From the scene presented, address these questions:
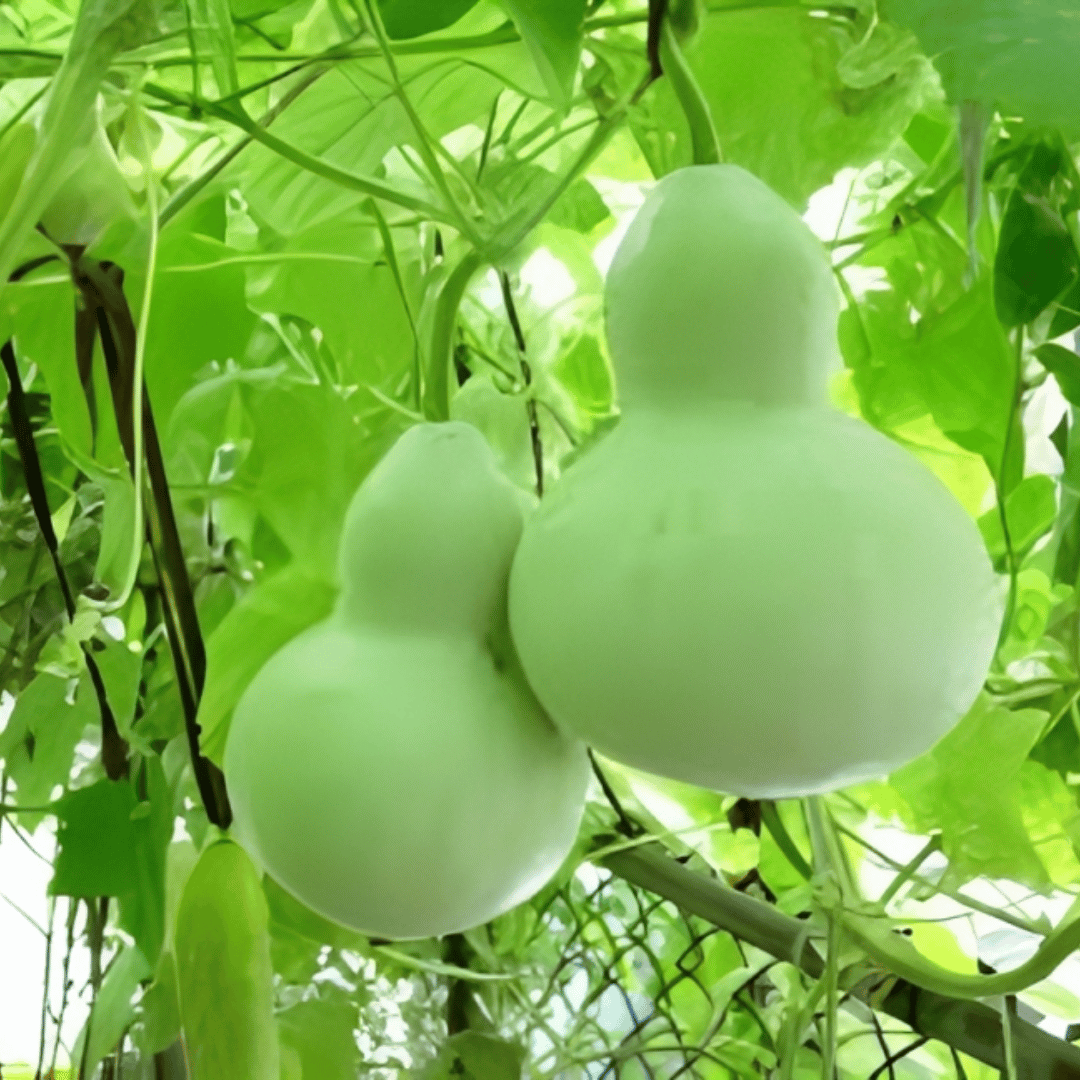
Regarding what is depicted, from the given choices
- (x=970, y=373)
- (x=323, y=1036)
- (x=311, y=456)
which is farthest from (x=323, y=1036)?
(x=970, y=373)

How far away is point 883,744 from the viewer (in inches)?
7.0

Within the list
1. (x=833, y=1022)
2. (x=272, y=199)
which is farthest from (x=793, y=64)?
(x=833, y=1022)

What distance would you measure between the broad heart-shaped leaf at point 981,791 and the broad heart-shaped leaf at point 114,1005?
0.91ft

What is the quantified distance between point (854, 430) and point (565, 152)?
9.2 inches

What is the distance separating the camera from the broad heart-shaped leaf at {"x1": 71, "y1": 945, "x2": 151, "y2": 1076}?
42cm

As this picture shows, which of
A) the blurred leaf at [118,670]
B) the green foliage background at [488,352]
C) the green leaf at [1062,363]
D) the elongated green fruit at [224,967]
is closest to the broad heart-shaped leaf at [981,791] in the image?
the green foliage background at [488,352]

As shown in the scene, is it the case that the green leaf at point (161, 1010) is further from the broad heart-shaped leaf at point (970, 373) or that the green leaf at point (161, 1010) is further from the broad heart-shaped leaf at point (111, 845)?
the broad heart-shaped leaf at point (970, 373)

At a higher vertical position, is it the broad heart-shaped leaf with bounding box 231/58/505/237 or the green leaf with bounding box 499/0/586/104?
the green leaf with bounding box 499/0/586/104

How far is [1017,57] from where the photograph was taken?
194 mm

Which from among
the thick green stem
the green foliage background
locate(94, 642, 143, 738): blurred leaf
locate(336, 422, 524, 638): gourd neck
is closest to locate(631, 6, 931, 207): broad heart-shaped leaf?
the green foliage background

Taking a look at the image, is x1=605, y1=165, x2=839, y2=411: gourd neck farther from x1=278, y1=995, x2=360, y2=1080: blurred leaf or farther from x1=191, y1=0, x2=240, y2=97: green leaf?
x1=278, y1=995, x2=360, y2=1080: blurred leaf

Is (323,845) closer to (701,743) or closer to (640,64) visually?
(701,743)

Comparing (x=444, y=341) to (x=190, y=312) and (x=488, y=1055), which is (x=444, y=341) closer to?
(x=190, y=312)

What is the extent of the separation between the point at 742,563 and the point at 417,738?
68 mm
